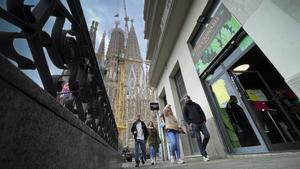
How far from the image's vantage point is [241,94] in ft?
13.4

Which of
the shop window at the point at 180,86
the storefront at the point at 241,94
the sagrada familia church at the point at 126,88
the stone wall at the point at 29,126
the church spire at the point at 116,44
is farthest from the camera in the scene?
the church spire at the point at 116,44

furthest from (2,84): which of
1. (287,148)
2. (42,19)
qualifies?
(287,148)

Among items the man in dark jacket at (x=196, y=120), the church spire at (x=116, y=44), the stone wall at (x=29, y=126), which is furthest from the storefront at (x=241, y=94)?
the church spire at (x=116, y=44)

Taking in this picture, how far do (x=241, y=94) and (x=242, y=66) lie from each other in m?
1.28

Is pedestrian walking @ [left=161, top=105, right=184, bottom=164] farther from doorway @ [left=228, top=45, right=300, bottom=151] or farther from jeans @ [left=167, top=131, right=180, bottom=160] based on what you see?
doorway @ [left=228, top=45, right=300, bottom=151]

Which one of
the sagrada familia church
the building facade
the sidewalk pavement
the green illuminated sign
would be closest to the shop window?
the building facade

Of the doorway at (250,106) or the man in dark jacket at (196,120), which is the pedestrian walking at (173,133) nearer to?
the man in dark jacket at (196,120)

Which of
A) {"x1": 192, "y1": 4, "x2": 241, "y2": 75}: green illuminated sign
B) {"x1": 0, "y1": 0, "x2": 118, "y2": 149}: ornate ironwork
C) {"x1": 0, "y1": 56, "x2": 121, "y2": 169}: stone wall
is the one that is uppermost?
{"x1": 192, "y1": 4, "x2": 241, "y2": 75}: green illuminated sign

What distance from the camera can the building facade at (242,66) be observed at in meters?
2.61

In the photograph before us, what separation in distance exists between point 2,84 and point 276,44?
3558 mm

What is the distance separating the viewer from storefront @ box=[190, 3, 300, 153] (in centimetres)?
377

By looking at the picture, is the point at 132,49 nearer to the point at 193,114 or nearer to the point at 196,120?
the point at 193,114

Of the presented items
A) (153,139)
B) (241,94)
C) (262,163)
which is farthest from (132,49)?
(262,163)

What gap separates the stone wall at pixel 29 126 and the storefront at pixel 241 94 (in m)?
3.95
